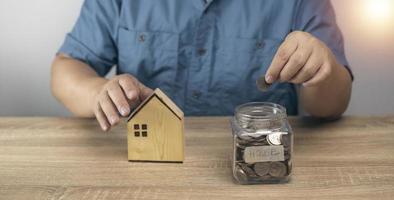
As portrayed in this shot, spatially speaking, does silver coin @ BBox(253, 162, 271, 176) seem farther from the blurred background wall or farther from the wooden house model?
the blurred background wall

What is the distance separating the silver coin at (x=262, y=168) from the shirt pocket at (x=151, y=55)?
1.38 feet

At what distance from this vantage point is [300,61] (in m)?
0.75

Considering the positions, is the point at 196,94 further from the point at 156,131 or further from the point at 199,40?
the point at 156,131

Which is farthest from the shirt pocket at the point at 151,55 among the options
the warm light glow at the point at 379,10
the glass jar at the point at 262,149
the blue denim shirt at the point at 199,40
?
the warm light glow at the point at 379,10

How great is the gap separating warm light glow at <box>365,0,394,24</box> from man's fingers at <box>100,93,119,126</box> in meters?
→ 0.71

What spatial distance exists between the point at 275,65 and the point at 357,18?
0.59 meters

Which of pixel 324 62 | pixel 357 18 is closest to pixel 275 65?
pixel 324 62

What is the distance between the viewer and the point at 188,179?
70cm

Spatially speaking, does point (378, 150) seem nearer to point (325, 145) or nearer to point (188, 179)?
point (325, 145)

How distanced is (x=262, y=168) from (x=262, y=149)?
0.03m

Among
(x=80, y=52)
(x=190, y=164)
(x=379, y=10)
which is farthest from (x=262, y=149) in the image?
(x=379, y=10)

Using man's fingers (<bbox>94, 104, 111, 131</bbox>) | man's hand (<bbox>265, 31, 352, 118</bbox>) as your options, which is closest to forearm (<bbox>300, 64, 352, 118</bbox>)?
man's hand (<bbox>265, 31, 352, 118</bbox>)

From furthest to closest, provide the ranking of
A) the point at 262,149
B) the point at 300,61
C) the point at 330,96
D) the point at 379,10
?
the point at 379,10
the point at 330,96
the point at 300,61
the point at 262,149

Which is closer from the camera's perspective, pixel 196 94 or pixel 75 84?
pixel 75 84
